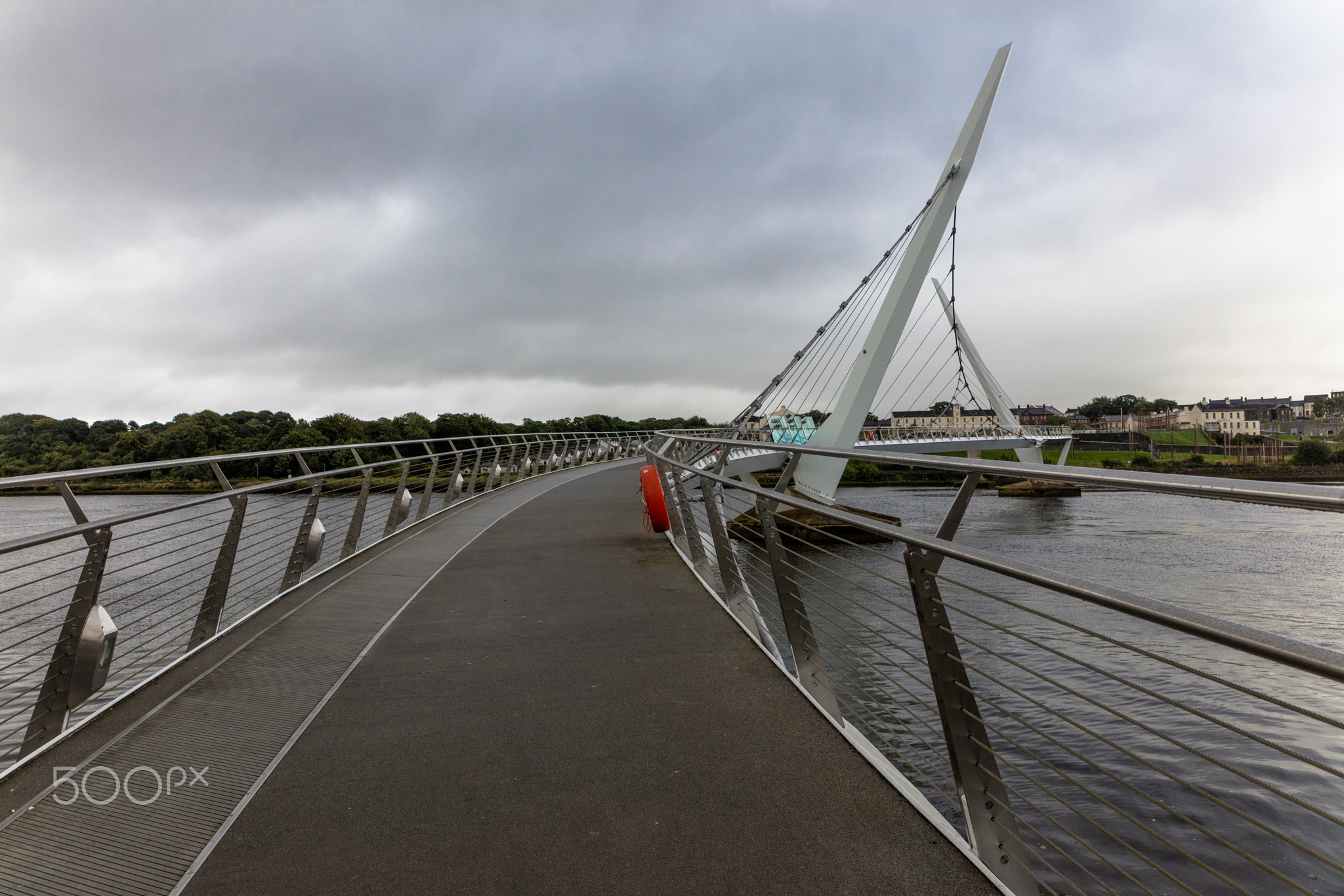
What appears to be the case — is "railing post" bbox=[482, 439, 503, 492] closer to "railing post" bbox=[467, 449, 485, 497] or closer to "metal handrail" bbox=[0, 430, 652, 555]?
"railing post" bbox=[467, 449, 485, 497]

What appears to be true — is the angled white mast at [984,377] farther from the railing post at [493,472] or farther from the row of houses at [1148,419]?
the railing post at [493,472]

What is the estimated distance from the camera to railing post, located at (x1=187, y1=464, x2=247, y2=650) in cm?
475

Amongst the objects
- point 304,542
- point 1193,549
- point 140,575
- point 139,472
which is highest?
point 139,472

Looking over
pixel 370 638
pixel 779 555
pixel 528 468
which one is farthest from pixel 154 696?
pixel 528 468

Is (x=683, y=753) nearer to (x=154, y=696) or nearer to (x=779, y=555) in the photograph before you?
(x=779, y=555)

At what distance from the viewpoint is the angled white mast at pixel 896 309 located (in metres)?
25.9

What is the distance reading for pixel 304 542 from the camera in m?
6.31

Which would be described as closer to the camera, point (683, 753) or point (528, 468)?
point (683, 753)

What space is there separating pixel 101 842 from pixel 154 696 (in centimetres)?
140

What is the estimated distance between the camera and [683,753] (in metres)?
3.18

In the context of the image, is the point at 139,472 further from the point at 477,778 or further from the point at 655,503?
the point at 655,503

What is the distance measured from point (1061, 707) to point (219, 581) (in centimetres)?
842

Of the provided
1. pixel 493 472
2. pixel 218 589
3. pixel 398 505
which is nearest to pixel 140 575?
pixel 398 505

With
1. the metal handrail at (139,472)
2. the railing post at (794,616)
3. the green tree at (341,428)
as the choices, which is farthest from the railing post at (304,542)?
the green tree at (341,428)
